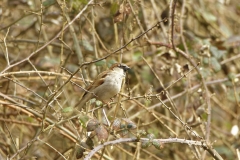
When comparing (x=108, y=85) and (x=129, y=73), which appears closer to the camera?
(x=108, y=85)

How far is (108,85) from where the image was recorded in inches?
148

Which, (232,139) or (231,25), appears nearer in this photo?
(232,139)

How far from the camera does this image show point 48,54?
18.1 feet

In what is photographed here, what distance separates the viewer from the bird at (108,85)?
3.72 meters

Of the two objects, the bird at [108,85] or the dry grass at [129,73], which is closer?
the bird at [108,85]

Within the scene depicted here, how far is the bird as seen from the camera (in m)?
3.72

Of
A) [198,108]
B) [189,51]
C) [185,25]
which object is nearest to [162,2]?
[185,25]

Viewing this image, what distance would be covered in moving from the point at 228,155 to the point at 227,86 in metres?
0.70

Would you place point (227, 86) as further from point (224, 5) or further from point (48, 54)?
point (48, 54)

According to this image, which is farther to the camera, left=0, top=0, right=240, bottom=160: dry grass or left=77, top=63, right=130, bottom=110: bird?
left=0, top=0, right=240, bottom=160: dry grass

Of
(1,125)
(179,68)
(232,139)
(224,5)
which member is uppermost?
(224,5)

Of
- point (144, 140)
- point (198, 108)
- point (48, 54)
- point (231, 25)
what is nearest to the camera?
point (144, 140)

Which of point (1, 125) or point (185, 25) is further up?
point (185, 25)

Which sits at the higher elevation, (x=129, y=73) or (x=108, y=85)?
(x=108, y=85)
